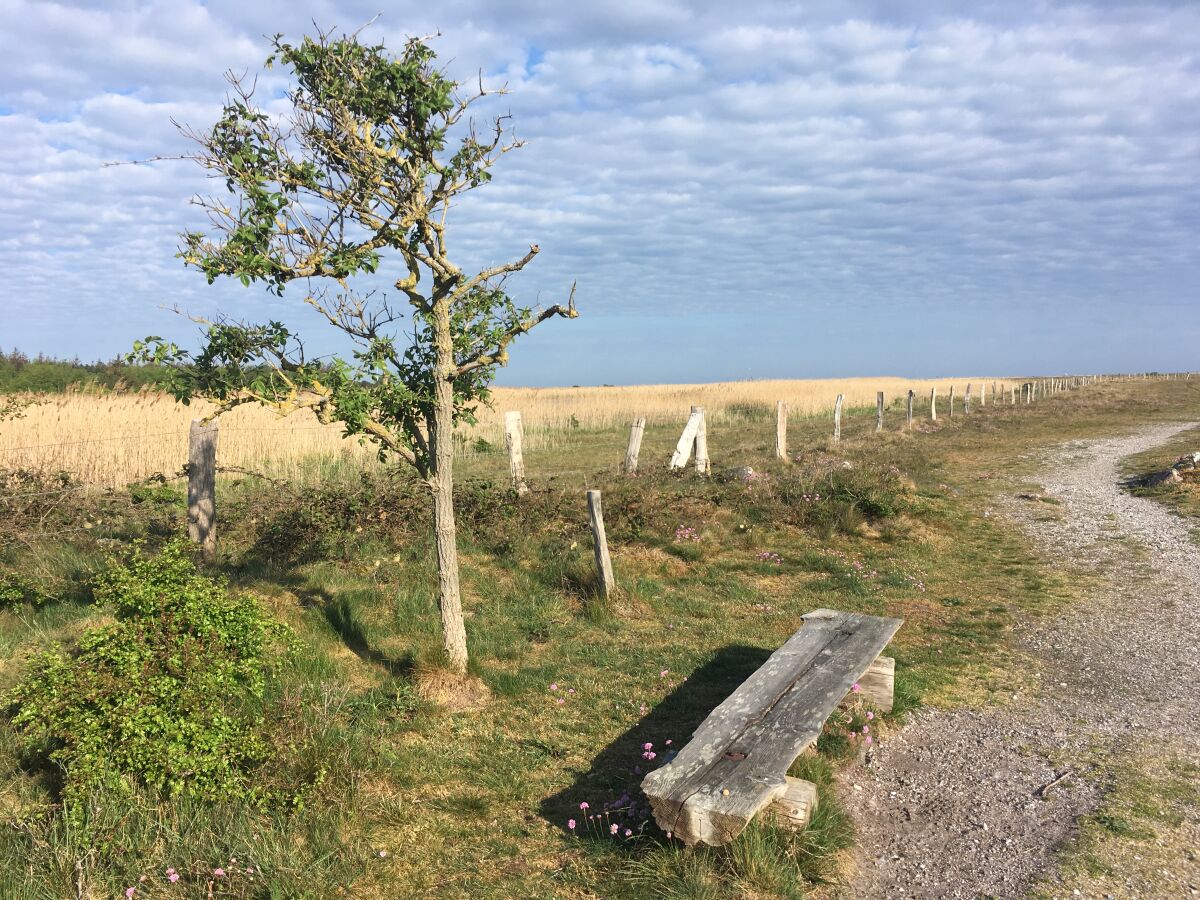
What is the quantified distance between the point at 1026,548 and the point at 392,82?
9.00 metres

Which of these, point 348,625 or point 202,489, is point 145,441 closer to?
point 202,489

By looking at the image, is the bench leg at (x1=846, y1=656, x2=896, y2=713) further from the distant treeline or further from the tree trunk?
the distant treeline

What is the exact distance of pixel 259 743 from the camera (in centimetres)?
367

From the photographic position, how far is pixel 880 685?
5.20 metres

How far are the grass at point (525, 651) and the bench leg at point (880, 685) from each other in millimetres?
177

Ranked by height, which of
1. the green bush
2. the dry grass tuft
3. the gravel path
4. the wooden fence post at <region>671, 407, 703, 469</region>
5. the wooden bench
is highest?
the wooden fence post at <region>671, 407, 703, 469</region>

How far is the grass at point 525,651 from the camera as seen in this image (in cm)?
336

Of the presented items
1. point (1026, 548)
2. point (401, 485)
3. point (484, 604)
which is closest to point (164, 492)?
point (401, 485)

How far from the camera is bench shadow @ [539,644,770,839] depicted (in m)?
3.90

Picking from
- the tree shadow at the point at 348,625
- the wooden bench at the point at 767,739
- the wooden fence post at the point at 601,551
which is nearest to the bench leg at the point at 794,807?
the wooden bench at the point at 767,739

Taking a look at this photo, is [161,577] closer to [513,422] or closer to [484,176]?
[484,176]

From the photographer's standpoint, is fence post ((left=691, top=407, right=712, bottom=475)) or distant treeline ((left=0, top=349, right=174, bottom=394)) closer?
fence post ((left=691, top=407, right=712, bottom=475))

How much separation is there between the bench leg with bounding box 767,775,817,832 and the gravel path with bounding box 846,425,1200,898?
12.7 inches

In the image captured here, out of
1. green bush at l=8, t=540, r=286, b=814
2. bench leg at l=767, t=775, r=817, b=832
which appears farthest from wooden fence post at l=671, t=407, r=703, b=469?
green bush at l=8, t=540, r=286, b=814
